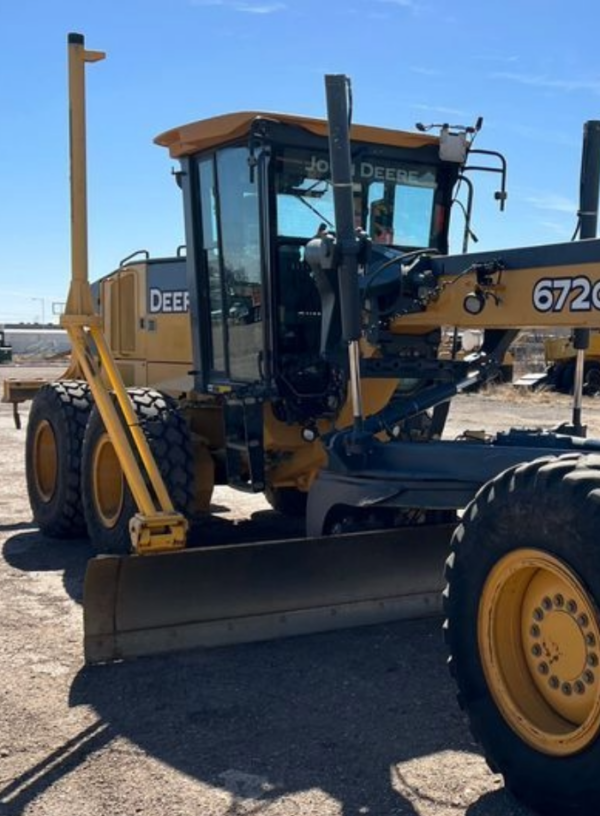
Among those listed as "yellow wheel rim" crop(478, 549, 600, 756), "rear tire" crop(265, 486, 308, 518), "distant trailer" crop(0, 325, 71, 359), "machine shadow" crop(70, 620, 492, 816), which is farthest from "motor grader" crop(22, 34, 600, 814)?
"distant trailer" crop(0, 325, 71, 359)

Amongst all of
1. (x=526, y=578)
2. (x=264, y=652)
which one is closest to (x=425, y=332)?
(x=264, y=652)

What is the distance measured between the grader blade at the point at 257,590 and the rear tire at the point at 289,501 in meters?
3.10

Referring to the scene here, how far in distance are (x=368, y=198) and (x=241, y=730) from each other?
3.63 meters

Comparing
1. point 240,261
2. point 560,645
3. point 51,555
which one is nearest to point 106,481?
point 51,555

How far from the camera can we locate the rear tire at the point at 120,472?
20.9ft

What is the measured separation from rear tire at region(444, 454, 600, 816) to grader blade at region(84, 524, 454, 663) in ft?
4.61

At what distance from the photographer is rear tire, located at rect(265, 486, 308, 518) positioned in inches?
330

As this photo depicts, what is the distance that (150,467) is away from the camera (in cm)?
541

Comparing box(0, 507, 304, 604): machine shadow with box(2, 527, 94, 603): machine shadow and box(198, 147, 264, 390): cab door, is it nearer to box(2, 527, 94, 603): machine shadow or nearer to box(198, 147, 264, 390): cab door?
box(2, 527, 94, 603): machine shadow

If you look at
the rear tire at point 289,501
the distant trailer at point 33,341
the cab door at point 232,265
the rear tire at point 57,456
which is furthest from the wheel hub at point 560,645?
the distant trailer at point 33,341

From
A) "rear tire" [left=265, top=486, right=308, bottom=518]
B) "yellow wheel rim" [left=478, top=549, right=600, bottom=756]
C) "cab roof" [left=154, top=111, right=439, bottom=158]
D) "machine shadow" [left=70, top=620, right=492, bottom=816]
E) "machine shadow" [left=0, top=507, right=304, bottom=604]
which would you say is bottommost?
"machine shadow" [left=70, top=620, right=492, bottom=816]

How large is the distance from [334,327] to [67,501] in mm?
2877

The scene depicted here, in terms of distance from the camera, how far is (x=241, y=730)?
13.5ft

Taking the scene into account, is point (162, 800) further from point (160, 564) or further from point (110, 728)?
point (160, 564)
